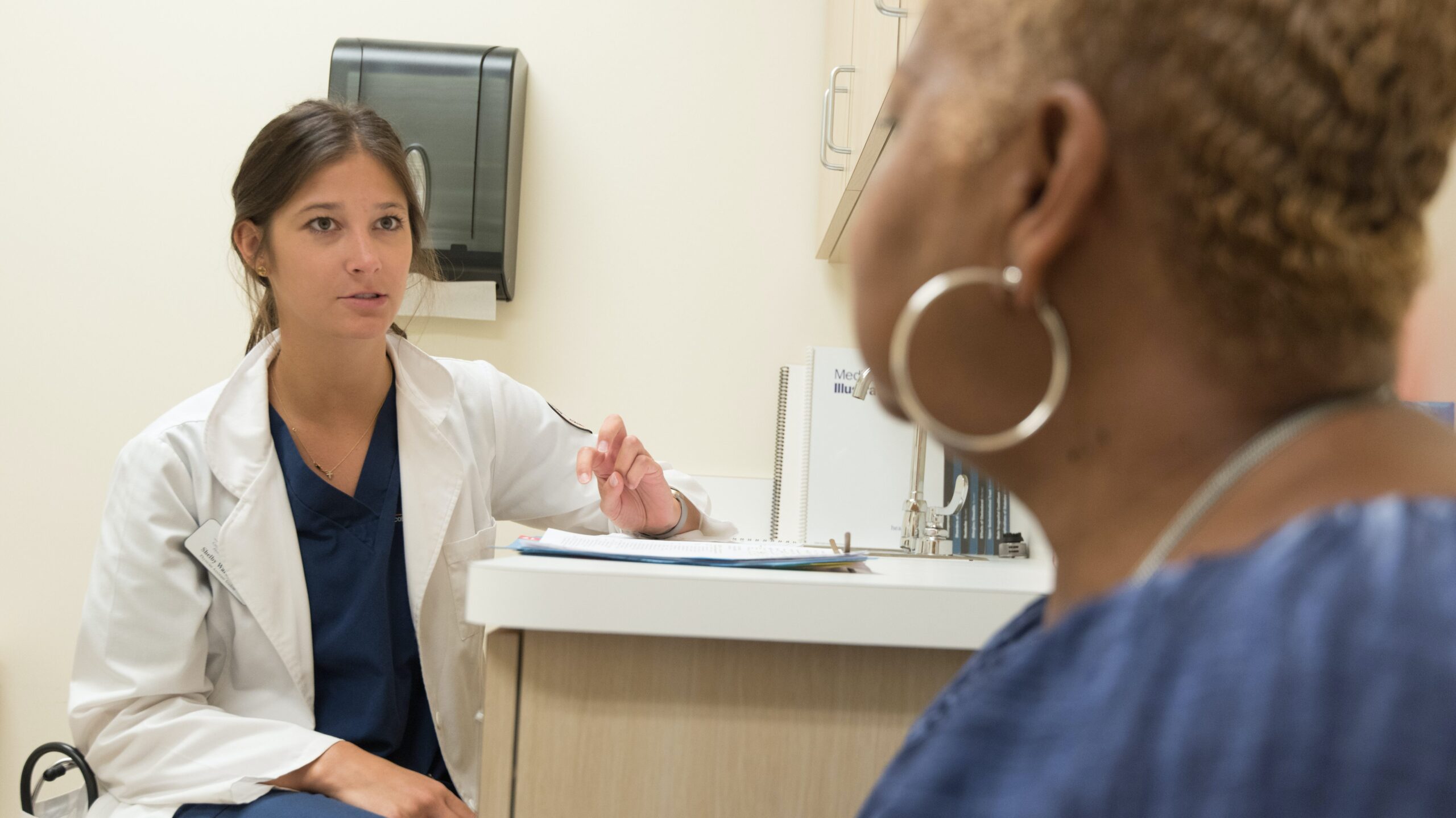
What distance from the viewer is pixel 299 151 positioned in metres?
1.43

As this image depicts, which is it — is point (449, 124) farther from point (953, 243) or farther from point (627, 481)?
point (953, 243)

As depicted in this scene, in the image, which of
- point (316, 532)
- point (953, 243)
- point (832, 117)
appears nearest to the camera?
point (953, 243)

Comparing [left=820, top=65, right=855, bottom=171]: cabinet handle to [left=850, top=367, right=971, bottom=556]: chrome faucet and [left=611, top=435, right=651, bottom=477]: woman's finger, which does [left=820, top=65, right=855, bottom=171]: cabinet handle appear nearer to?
[left=850, top=367, right=971, bottom=556]: chrome faucet

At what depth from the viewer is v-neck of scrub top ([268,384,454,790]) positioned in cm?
129

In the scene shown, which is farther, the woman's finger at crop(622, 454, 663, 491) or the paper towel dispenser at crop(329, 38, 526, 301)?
the paper towel dispenser at crop(329, 38, 526, 301)

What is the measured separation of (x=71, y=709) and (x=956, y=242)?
46.9 inches

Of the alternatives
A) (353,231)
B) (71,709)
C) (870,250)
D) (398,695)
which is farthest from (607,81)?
(870,250)

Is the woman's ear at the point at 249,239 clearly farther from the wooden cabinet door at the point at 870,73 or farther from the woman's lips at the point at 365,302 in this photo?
the wooden cabinet door at the point at 870,73

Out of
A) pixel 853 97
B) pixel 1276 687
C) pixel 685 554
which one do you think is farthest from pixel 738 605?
pixel 853 97

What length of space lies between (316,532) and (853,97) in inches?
44.2

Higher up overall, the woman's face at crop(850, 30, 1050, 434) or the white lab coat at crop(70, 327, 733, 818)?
the woman's face at crop(850, 30, 1050, 434)

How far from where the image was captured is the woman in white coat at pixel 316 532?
113cm

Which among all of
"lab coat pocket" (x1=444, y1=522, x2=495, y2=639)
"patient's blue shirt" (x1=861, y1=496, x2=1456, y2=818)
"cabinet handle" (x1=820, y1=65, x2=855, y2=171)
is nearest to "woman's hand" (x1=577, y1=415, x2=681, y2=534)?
"lab coat pocket" (x1=444, y1=522, x2=495, y2=639)

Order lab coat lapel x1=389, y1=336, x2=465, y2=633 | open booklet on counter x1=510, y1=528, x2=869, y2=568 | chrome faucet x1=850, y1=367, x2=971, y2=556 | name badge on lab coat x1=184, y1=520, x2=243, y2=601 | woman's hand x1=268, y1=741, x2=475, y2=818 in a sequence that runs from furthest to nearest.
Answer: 1. chrome faucet x1=850, y1=367, x2=971, y2=556
2. lab coat lapel x1=389, y1=336, x2=465, y2=633
3. name badge on lab coat x1=184, y1=520, x2=243, y2=601
4. woman's hand x1=268, y1=741, x2=475, y2=818
5. open booklet on counter x1=510, y1=528, x2=869, y2=568
